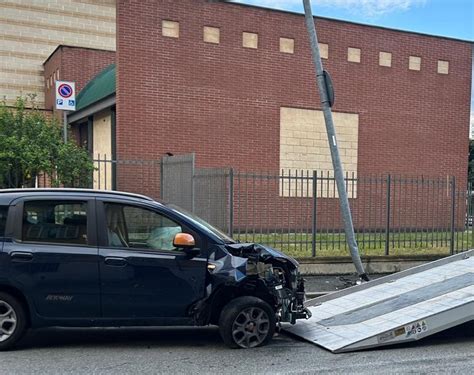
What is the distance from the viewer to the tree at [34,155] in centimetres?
1087

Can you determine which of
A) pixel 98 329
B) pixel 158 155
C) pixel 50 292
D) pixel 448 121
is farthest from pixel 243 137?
pixel 50 292

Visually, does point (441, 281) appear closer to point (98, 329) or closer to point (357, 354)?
point (357, 354)

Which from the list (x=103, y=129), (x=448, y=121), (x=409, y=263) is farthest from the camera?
(x=448, y=121)

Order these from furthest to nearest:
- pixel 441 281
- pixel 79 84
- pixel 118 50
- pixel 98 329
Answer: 1. pixel 79 84
2. pixel 118 50
3. pixel 441 281
4. pixel 98 329

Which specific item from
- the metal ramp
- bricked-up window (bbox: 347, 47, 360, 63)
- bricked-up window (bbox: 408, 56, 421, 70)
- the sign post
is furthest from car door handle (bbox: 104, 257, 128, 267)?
bricked-up window (bbox: 408, 56, 421, 70)

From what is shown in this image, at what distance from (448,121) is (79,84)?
1484 cm

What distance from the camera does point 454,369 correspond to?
4.98 m

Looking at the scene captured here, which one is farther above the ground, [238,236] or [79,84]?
[79,84]

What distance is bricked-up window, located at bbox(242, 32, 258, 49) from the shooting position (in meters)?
15.1

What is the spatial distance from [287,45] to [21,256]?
12.2 meters

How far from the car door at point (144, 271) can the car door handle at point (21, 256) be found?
725 millimetres

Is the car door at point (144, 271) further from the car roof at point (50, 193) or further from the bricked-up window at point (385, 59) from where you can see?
the bricked-up window at point (385, 59)

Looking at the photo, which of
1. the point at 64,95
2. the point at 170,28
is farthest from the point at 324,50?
the point at 64,95

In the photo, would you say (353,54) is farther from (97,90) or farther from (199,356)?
(199,356)
